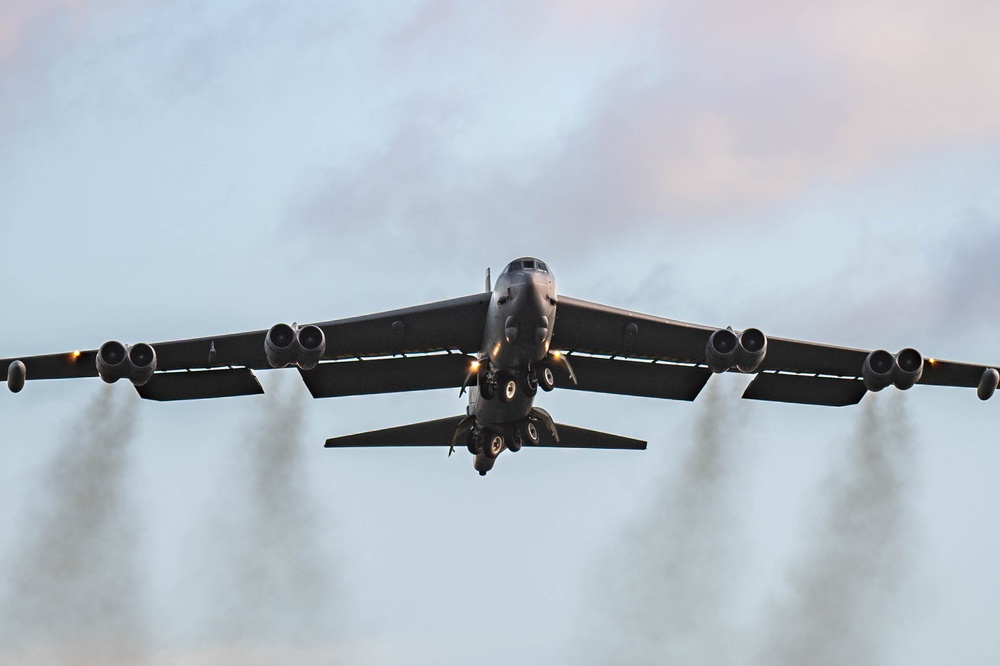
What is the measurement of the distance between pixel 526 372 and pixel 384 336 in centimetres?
381

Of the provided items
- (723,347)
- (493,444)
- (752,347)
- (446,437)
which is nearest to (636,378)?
(493,444)

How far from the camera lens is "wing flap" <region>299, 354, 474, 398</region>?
35250 millimetres

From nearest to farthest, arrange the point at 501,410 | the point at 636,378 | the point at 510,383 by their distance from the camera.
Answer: the point at 510,383 < the point at 501,410 < the point at 636,378

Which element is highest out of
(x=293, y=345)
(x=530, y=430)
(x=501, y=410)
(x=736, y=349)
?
(x=736, y=349)

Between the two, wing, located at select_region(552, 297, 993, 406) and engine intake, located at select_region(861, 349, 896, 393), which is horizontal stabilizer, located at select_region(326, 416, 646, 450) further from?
engine intake, located at select_region(861, 349, 896, 393)

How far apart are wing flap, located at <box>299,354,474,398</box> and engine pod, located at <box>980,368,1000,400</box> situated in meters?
12.1

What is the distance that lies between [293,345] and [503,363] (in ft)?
15.2

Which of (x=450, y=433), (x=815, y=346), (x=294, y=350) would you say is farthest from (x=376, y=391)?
(x=815, y=346)

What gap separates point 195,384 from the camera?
35.1 m

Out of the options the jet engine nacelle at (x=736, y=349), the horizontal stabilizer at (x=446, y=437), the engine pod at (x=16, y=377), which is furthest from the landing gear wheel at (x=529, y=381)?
the engine pod at (x=16, y=377)

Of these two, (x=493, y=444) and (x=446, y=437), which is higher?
(x=446, y=437)

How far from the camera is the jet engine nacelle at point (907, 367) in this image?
1303 inches

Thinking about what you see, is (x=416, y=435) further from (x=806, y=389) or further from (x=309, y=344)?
(x=806, y=389)

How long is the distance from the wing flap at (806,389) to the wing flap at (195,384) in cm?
1267
